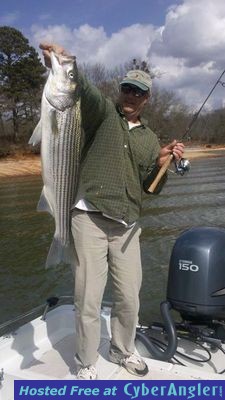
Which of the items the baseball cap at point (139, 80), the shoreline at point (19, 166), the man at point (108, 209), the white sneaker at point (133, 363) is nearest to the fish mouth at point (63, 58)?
the man at point (108, 209)

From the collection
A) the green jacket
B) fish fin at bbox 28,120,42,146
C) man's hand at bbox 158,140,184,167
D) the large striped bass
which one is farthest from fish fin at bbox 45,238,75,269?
man's hand at bbox 158,140,184,167

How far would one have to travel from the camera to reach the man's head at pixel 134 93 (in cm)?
379

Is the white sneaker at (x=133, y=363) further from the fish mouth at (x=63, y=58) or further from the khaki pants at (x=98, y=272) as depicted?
the fish mouth at (x=63, y=58)

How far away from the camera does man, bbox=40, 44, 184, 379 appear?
148 inches

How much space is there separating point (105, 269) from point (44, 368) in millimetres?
1071

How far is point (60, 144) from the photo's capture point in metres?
3.48

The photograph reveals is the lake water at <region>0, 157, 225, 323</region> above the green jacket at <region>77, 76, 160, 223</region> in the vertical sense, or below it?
below

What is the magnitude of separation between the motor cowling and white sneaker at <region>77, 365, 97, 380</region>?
114cm

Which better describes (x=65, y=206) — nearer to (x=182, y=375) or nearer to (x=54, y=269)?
(x=182, y=375)

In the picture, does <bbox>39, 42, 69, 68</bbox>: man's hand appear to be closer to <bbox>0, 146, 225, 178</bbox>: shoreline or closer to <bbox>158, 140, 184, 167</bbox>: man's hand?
<bbox>158, 140, 184, 167</bbox>: man's hand

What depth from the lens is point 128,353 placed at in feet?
13.3

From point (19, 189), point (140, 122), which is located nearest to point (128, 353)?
point (140, 122)

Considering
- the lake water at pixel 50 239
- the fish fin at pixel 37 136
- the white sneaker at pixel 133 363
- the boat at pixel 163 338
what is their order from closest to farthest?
1. the fish fin at pixel 37 136
2. the white sneaker at pixel 133 363
3. the boat at pixel 163 338
4. the lake water at pixel 50 239

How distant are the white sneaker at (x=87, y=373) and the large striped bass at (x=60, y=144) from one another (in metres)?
0.83
